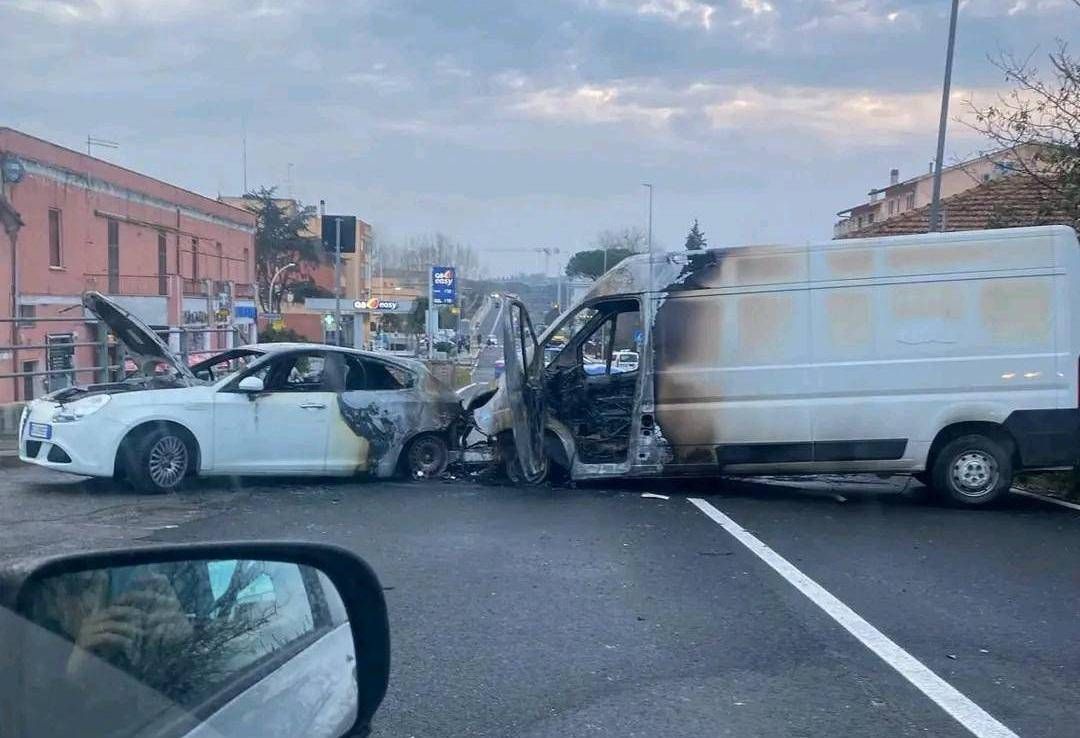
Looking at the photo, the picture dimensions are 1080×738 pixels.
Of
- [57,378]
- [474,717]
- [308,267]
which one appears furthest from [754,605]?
[308,267]

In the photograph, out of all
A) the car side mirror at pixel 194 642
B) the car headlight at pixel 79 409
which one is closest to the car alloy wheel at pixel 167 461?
the car headlight at pixel 79 409

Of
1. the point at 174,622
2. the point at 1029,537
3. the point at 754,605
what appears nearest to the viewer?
the point at 174,622

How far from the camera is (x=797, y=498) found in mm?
12211

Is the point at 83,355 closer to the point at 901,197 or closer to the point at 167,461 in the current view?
the point at 167,461

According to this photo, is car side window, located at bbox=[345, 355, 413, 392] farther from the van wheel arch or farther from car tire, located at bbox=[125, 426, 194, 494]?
the van wheel arch

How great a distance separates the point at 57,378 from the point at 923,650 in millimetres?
16530

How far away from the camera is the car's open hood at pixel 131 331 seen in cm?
1262

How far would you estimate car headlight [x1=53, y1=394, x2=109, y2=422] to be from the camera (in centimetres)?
1087

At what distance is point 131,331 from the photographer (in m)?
12.9

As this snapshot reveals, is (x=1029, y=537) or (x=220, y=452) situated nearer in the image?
(x=1029, y=537)

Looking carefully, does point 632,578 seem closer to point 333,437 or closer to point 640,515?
point 640,515

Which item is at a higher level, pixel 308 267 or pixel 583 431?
pixel 308 267

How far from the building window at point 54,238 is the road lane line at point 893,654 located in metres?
29.0

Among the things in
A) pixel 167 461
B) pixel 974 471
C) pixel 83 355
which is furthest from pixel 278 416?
pixel 83 355
